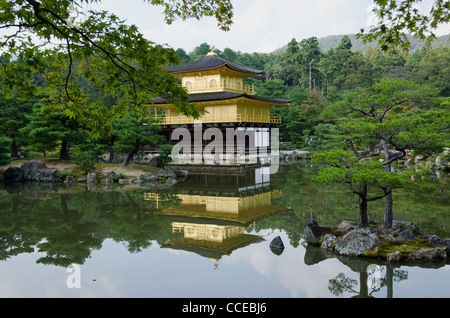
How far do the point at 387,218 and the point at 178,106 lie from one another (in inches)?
215

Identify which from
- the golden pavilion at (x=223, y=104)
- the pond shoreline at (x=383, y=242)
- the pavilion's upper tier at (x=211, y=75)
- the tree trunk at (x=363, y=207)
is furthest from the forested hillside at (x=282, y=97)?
the pavilion's upper tier at (x=211, y=75)

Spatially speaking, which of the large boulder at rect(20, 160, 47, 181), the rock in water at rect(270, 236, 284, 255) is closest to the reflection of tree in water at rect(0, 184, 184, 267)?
the rock in water at rect(270, 236, 284, 255)

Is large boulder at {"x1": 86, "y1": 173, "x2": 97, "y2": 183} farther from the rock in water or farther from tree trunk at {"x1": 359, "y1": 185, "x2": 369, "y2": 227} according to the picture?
tree trunk at {"x1": 359, "y1": 185, "x2": 369, "y2": 227}

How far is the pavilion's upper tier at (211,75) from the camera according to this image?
84.9ft

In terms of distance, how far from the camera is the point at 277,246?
7.20 metres

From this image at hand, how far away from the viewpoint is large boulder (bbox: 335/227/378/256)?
6.51 metres

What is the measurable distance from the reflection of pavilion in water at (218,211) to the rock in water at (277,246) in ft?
1.77

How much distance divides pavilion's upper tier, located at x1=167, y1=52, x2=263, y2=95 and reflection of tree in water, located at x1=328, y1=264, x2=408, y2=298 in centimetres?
2126

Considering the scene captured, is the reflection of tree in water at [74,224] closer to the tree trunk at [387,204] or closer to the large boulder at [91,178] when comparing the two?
the large boulder at [91,178]

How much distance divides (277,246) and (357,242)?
58.5 inches

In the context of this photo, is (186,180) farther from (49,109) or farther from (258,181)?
(49,109)

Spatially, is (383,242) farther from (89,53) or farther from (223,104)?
(223,104)

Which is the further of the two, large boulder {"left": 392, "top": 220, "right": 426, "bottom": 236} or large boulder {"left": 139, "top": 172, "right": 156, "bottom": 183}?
large boulder {"left": 139, "top": 172, "right": 156, "bottom": 183}

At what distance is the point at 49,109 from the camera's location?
4.39m
